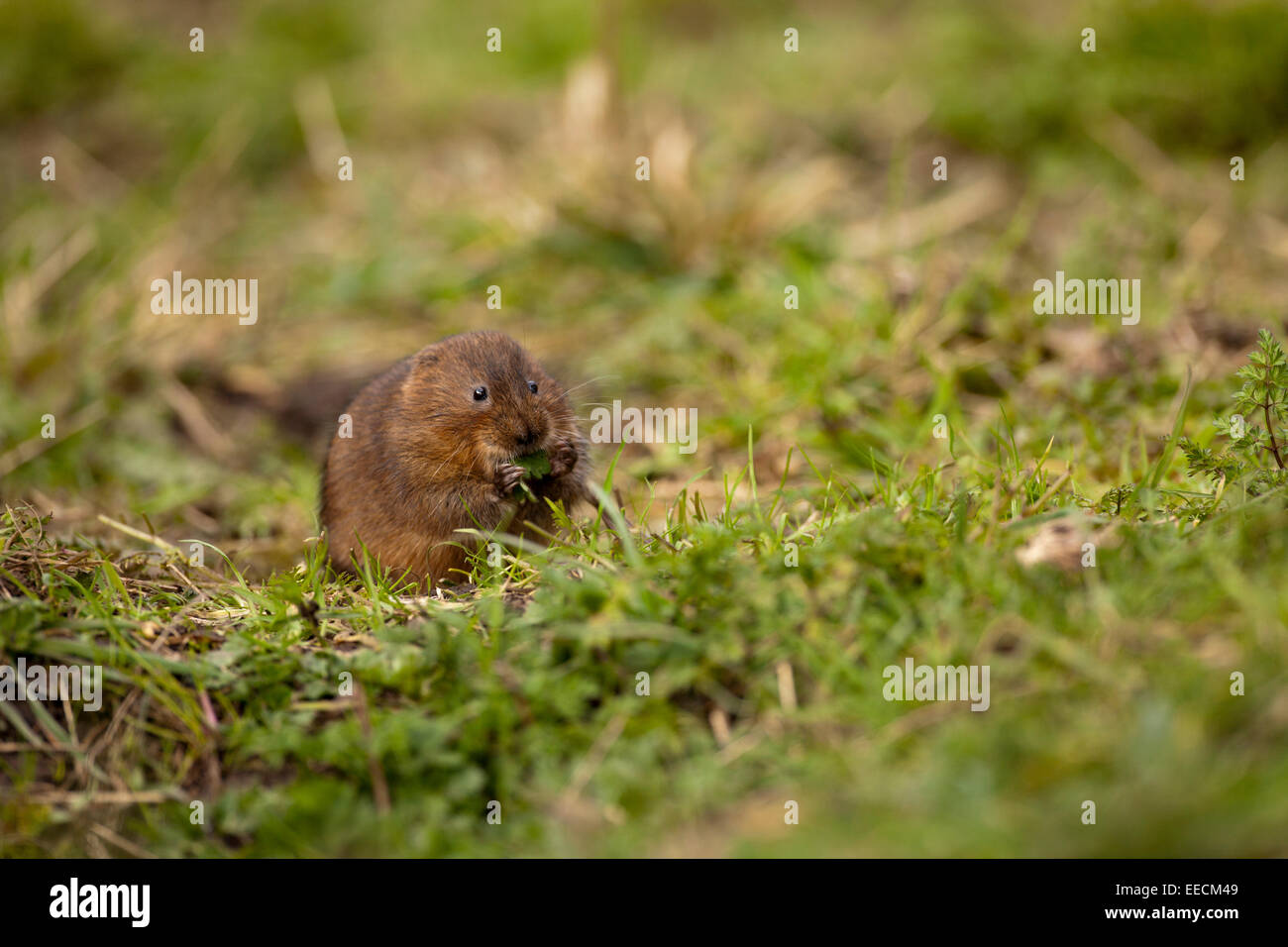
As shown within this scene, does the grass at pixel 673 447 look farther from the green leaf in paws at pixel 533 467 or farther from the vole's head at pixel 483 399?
the vole's head at pixel 483 399

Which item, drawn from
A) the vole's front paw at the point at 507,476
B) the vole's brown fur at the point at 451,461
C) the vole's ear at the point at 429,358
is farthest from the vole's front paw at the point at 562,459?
the vole's ear at the point at 429,358

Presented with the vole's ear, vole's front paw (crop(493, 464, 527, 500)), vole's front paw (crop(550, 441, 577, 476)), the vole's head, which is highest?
the vole's ear

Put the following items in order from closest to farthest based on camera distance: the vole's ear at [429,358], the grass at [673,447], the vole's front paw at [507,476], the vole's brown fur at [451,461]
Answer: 1. the grass at [673,447]
2. the vole's front paw at [507,476]
3. the vole's brown fur at [451,461]
4. the vole's ear at [429,358]

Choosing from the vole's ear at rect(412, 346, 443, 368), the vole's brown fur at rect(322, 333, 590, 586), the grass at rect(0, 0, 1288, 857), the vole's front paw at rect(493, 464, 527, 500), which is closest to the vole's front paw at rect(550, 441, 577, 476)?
the vole's brown fur at rect(322, 333, 590, 586)

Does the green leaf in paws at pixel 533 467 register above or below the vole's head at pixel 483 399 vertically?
below

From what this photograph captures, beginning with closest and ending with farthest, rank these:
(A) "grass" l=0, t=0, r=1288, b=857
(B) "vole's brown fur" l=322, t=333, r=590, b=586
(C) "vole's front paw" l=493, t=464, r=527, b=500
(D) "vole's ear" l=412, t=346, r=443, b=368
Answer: (A) "grass" l=0, t=0, r=1288, b=857 → (C) "vole's front paw" l=493, t=464, r=527, b=500 → (B) "vole's brown fur" l=322, t=333, r=590, b=586 → (D) "vole's ear" l=412, t=346, r=443, b=368

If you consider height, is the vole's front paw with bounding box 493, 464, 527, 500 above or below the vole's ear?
below

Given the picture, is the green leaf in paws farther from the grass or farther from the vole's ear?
the vole's ear
